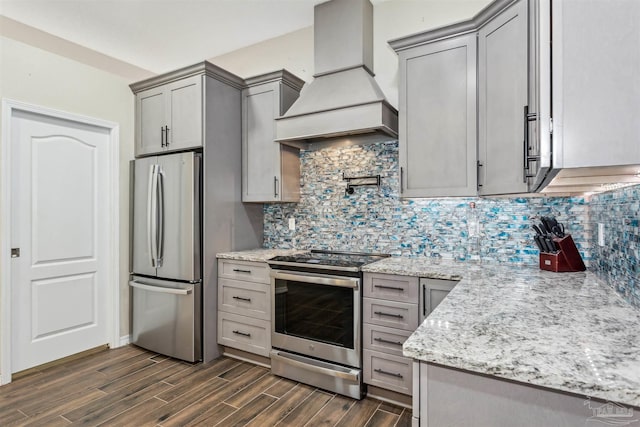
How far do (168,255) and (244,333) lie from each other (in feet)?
3.22

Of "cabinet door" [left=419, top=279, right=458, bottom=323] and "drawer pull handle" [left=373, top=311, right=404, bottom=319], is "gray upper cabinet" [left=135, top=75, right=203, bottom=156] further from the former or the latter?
"cabinet door" [left=419, top=279, right=458, bottom=323]

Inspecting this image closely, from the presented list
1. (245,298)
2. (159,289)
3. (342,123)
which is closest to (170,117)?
(159,289)

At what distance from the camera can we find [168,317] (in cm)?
310

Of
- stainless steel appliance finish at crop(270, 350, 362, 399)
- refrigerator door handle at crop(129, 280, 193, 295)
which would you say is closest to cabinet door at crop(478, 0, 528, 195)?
stainless steel appliance finish at crop(270, 350, 362, 399)

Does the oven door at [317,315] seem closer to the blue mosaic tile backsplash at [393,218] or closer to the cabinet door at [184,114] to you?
the blue mosaic tile backsplash at [393,218]

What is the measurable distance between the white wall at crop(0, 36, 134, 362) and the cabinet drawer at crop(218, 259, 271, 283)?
1.14m

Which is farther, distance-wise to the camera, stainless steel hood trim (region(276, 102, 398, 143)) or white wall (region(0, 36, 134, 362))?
white wall (region(0, 36, 134, 362))

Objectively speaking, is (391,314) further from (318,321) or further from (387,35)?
(387,35)

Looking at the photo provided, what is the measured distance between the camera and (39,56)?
287 cm

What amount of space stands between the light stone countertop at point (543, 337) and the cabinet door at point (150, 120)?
119 inches

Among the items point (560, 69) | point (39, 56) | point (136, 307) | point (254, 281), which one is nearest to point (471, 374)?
point (560, 69)

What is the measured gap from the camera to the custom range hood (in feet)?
8.55

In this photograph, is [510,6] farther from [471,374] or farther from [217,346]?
[217,346]

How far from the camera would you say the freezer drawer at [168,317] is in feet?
9.75
